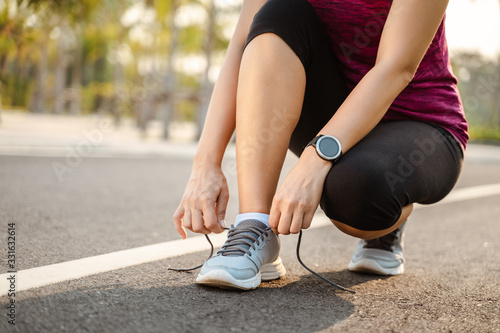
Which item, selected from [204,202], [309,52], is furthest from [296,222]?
[309,52]

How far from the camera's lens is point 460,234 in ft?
9.80

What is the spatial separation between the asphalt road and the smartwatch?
1.31 ft

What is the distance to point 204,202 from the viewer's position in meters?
1.56

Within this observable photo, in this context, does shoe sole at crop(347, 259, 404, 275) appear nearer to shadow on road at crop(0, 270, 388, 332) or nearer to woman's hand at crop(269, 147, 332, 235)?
shadow on road at crop(0, 270, 388, 332)

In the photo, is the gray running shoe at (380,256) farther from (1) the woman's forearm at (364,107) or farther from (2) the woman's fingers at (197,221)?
(2) the woman's fingers at (197,221)

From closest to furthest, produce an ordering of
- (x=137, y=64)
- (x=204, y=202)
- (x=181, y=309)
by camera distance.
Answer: (x=181, y=309)
(x=204, y=202)
(x=137, y=64)

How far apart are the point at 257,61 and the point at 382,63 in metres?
0.36

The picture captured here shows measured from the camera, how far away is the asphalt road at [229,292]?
4.18 ft

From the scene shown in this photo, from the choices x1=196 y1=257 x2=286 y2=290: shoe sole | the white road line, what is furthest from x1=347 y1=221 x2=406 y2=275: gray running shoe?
the white road line

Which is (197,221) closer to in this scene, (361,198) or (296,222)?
(296,222)

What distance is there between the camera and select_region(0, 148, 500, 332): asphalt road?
50.2 inches

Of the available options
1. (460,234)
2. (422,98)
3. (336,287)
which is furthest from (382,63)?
(460,234)

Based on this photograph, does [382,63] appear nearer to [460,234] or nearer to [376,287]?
[376,287]

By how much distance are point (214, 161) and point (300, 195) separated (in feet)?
1.16
